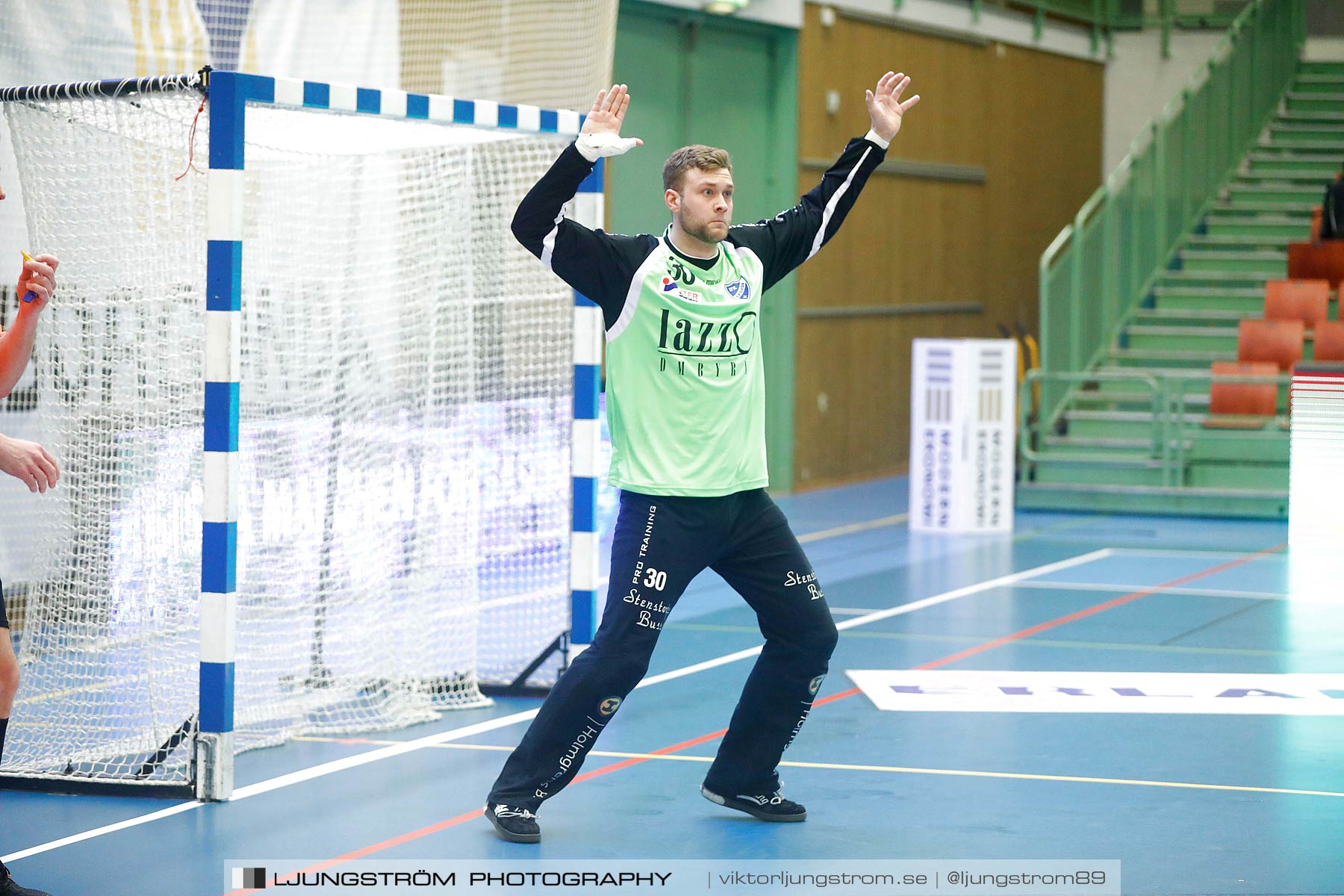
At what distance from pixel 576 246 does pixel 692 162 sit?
0.44 m

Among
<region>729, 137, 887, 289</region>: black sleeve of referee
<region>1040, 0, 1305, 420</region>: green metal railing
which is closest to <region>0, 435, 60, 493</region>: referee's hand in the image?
<region>729, 137, 887, 289</region>: black sleeve of referee

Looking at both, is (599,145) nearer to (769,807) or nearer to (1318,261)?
(769,807)

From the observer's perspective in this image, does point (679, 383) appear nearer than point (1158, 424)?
Yes

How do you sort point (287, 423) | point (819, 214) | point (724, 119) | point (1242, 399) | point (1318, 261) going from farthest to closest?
point (1318, 261) → point (724, 119) → point (1242, 399) → point (287, 423) → point (819, 214)

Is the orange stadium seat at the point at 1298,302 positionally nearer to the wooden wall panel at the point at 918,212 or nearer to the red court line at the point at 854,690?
the wooden wall panel at the point at 918,212

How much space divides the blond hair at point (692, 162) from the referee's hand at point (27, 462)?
1.97 m

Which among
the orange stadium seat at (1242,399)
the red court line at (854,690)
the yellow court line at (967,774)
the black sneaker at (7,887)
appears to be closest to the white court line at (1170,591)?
the red court line at (854,690)

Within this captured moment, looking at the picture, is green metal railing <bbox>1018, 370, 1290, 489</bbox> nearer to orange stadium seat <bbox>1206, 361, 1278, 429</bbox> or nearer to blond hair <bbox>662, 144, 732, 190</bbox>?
orange stadium seat <bbox>1206, 361, 1278, 429</bbox>

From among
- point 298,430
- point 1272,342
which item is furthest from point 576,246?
point 1272,342

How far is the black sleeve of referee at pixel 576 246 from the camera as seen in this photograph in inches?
205

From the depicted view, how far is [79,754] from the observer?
6426mm

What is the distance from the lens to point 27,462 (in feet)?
15.1

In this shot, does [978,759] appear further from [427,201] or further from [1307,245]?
[1307,245]

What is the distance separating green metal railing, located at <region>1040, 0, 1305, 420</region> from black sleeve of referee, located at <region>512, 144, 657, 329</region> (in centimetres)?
1093
